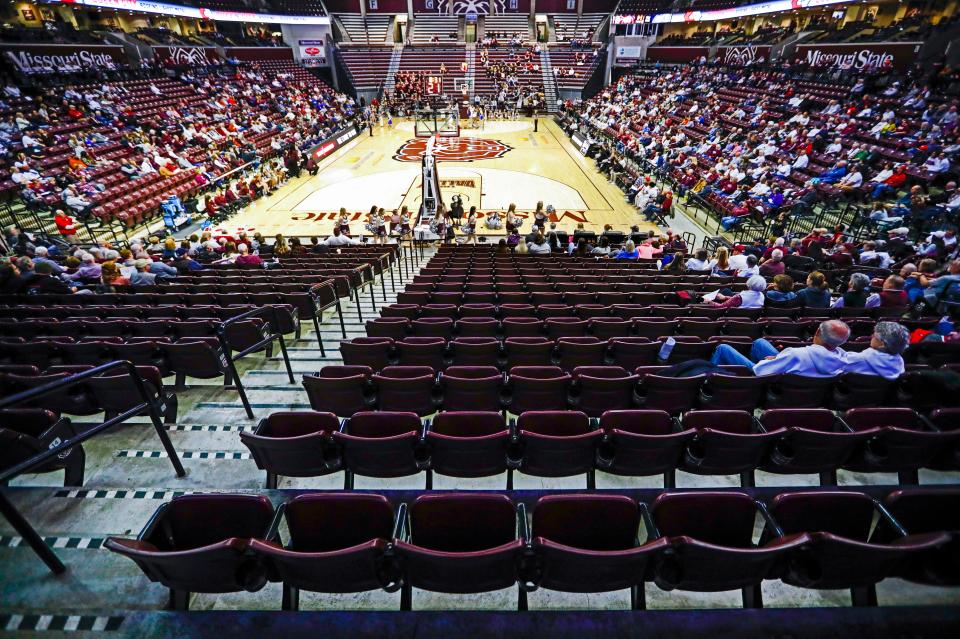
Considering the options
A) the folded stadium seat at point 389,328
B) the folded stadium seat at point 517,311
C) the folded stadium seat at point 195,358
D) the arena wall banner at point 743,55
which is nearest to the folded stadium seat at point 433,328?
the folded stadium seat at point 389,328

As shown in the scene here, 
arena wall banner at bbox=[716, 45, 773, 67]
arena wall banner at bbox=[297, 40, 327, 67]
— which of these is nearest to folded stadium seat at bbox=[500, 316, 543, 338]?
arena wall banner at bbox=[716, 45, 773, 67]

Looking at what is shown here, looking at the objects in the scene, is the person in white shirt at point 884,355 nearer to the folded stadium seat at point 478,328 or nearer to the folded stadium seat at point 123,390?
the folded stadium seat at point 478,328

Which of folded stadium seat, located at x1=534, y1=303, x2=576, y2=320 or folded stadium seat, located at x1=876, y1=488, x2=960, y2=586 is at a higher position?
folded stadium seat, located at x1=876, y1=488, x2=960, y2=586

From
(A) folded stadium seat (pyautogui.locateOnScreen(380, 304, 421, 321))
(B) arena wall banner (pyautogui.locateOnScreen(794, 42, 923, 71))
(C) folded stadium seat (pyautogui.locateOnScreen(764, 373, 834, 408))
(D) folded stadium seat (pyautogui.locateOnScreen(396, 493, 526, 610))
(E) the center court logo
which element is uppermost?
(B) arena wall banner (pyautogui.locateOnScreen(794, 42, 923, 71))

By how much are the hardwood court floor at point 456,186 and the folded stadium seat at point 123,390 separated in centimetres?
1185

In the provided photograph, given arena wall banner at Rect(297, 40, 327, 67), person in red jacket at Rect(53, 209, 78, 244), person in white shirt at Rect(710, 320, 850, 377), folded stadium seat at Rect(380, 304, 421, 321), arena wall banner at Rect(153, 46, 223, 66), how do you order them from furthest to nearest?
arena wall banner at Rect(297, 40, 327, 67) → arena wall banner at Rect(153, 46, 223, 66) → person in red jacket at Rect(53, 209, 78, 244) → folded stadium seat at Rect(380, 304, 421, 321) → person in white shirt at Rect(710, 320, 850, 377)

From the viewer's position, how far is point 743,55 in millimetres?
29266

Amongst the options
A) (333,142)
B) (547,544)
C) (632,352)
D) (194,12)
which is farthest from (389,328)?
(194,12)

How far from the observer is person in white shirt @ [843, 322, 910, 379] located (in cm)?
372

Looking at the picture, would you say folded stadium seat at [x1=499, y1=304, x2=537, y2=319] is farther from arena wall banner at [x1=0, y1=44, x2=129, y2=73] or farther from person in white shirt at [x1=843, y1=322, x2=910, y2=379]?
arena wall banner at [x1=0, y1=44, x2=129, y2=73]

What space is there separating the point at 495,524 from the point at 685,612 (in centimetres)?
95

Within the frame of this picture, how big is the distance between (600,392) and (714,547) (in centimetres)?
204

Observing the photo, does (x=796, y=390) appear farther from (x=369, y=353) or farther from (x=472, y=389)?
(x=369, y=353)

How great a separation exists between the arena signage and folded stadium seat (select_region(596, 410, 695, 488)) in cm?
3419
